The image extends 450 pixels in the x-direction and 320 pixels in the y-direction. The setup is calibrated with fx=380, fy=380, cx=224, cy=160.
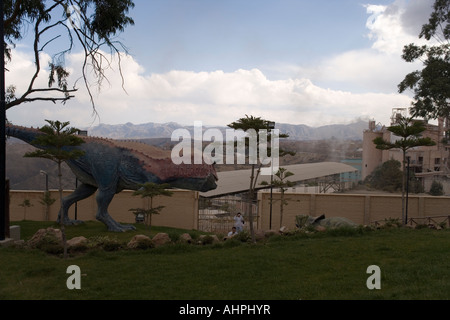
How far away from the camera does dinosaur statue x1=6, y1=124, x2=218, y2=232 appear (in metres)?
11.9

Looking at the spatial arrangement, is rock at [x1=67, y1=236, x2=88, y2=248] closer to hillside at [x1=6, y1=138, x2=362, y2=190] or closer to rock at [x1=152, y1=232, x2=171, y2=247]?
rock at [x1=152, y1=232, x2=171, y2=247]

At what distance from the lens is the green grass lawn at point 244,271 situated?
5.05 metres

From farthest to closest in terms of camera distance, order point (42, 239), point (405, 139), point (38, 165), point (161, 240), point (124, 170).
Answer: point (38, 165)
point (124, 170)
point (405, 139)
point (161, 240)
point (42, 239)

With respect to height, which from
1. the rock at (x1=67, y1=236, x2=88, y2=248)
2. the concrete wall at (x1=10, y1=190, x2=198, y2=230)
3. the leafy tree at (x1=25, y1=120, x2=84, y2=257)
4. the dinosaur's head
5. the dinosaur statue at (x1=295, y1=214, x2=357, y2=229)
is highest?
the leafy tree at (x1=25, y1=120, x2=84, y2=257)

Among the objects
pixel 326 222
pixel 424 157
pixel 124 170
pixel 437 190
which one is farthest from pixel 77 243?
pixel 424 157

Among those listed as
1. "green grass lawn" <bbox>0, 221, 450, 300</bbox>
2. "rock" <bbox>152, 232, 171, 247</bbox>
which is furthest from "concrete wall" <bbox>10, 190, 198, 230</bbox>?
"green grass lawn" <bbox>0, 221, 450, 300</bbox>

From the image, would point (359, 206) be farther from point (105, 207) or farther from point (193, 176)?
point (105, 207)

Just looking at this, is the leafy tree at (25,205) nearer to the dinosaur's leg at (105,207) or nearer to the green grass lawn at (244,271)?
the dinosaur's leg at (105,207)

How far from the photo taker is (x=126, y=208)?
63.2 feet

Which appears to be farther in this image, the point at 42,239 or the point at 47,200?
the point at 47,200

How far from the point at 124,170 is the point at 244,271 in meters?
6.96

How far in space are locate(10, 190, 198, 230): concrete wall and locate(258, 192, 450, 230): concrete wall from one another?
3764 millimetres

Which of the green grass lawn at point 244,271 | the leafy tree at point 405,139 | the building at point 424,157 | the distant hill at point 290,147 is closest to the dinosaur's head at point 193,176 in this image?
the green grass lawn at point 244,271
